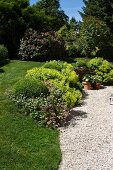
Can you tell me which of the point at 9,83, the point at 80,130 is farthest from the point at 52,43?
the point at 80,130

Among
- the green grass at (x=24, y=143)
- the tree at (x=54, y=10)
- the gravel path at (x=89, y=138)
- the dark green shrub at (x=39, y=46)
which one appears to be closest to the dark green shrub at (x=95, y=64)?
the dark green shrub at (x=39, y=46)

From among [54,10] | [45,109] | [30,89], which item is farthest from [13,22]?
[54,10]

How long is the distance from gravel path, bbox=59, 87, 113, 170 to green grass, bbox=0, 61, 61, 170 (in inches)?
12.1

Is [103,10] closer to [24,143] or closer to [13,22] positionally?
[13,22]

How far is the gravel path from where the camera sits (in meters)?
10.5

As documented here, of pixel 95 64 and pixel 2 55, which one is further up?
pixel 2 55

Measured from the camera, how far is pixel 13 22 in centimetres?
2625

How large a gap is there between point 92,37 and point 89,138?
17.3 m

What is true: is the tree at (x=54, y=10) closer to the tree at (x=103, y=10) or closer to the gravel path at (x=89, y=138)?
the tree at (x=103, y=10)

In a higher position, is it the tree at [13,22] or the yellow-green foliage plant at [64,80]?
the tree at [13,22]

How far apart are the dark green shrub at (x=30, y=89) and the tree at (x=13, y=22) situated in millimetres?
12244

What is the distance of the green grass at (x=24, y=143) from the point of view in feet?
33.3

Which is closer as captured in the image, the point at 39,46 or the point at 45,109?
the point at 45,109

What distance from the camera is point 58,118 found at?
13.7 meters
